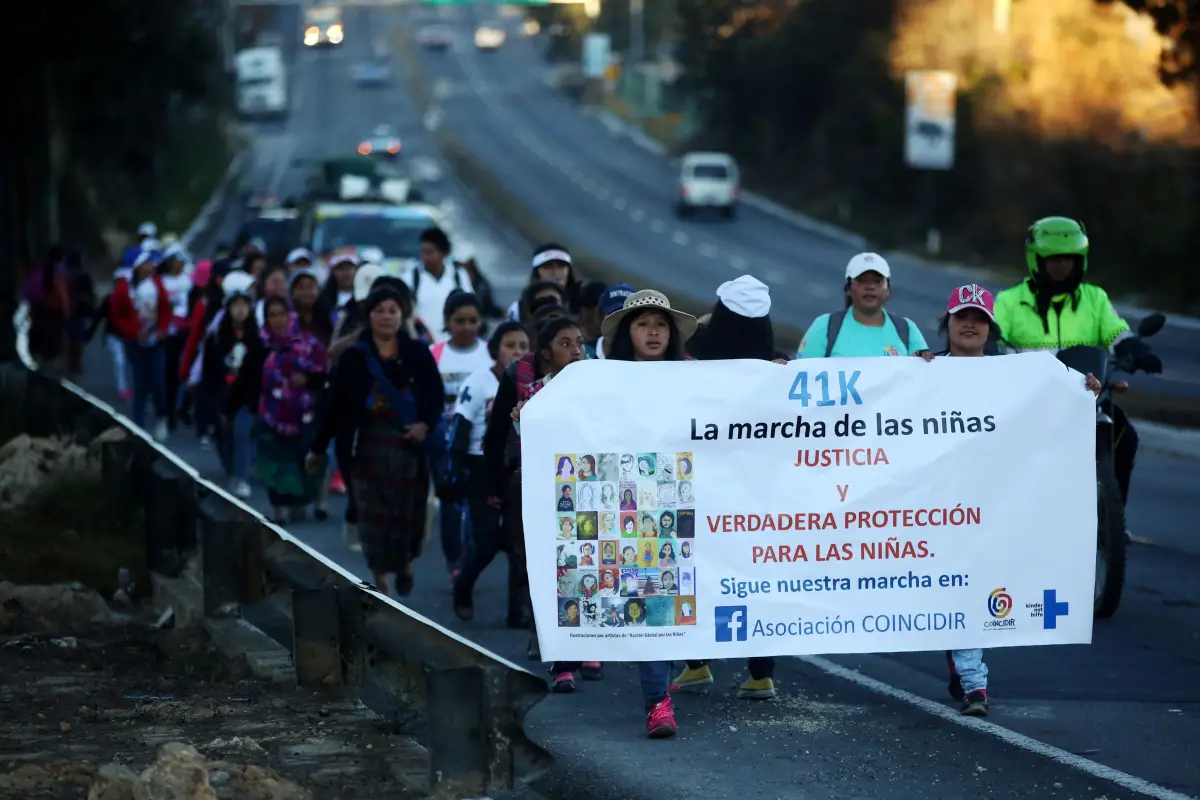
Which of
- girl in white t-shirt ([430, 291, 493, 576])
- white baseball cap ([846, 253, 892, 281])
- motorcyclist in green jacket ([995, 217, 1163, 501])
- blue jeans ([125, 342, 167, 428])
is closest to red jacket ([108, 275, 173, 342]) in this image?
blue jeans ([125, 342, 167, 428])

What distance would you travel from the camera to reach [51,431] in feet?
58.1

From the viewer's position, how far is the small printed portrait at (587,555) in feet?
27.5

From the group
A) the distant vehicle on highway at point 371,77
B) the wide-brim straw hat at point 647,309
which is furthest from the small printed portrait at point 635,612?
the distant vehicle on highway at point 371,77

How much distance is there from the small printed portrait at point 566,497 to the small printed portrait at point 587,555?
15 centimetres

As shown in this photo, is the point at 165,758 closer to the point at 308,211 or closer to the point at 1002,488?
the point at 1002,488

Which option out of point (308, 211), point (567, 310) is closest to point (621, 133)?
point (308, 211)

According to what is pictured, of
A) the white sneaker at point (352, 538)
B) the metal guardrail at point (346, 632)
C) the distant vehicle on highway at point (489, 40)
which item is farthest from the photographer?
the distant vehicle on highway at point (489, 40)

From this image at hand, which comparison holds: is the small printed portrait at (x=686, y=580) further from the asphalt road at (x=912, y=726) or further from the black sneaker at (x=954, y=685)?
the black sneaker at (x=954, y=685)

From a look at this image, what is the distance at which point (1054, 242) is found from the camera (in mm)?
11086

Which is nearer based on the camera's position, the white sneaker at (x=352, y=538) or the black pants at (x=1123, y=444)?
the black pants at (x=1123, y=444)

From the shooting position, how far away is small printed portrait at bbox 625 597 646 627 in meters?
8.38

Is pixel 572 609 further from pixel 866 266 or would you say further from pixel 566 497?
pixel 866 266

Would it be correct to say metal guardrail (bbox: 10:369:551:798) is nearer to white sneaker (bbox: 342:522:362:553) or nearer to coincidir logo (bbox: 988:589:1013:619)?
white sneaker (bbox: 342:522:362:553)

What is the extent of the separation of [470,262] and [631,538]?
40.9 ft
